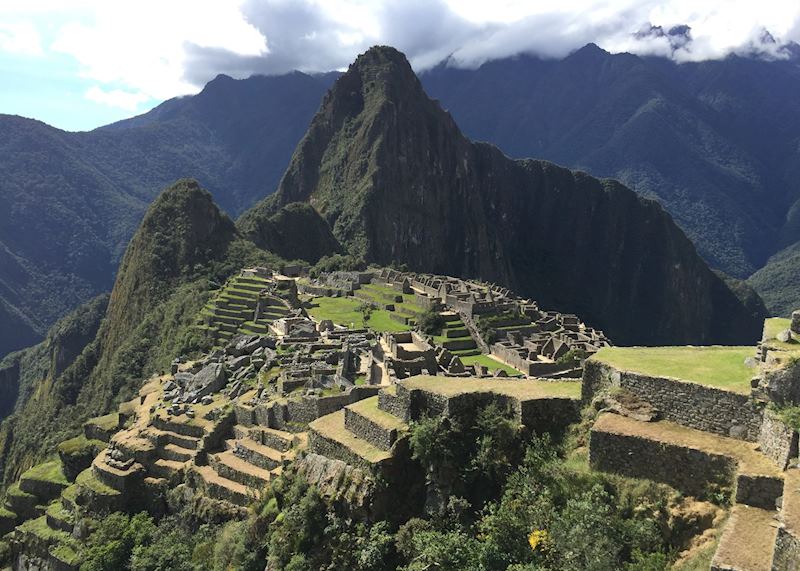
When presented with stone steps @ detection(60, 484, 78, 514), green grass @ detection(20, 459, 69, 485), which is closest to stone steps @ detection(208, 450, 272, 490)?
stone steps @ detection(60, 484, 78, 514)

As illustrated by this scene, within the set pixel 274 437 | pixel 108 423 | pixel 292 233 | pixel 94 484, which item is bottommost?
pixel 94 484

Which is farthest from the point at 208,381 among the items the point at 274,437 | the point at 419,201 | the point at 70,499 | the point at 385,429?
the point at 419,201

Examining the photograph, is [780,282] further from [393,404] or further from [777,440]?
[777,440]

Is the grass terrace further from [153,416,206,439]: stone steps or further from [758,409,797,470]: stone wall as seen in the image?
[153,416,206,439]: stone steps

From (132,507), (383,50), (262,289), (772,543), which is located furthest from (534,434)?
(383,50)

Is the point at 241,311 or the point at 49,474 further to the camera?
the point at 241,311

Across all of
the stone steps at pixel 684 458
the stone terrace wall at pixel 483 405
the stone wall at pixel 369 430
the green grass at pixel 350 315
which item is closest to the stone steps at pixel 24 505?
the stone wall at pixel 369 430
